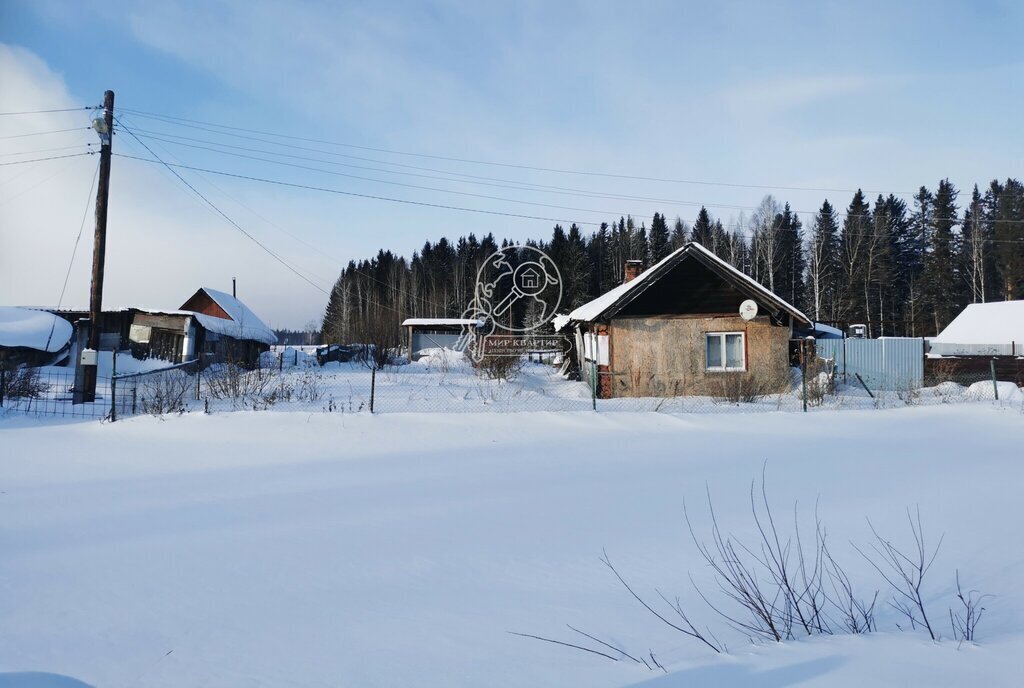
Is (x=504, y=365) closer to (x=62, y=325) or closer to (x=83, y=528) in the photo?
(x=83, y=528)

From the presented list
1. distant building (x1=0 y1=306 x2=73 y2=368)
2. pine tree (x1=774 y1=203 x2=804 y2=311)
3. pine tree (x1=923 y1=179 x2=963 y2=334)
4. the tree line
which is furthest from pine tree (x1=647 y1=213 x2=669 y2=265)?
distant building (x1=0 y1=306 x2=73 y2=368)

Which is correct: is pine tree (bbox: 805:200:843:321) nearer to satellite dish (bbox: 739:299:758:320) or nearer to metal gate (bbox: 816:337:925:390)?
metal gate (bbox: 816:337:925:390)

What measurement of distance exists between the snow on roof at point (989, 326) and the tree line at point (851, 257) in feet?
29.6

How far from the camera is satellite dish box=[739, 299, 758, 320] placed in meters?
15.6

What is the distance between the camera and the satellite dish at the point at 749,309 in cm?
1560

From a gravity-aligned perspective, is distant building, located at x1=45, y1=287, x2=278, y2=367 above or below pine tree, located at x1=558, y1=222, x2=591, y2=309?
below

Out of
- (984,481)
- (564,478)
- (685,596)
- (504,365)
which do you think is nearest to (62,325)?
(504,365)

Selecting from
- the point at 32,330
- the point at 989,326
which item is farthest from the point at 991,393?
the point at 32,330

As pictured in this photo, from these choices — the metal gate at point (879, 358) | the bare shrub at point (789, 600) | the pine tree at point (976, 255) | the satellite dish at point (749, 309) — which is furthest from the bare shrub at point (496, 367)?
the pine tree at point (976, 255)

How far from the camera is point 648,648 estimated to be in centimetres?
315

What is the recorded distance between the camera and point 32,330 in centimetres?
1981

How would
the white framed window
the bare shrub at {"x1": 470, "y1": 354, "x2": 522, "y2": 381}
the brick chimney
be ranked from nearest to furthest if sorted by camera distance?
1. the white framed window
2. the bare shrub at {"x1": 470, "y1": 354, "x2": 522, "y2": 381}
3. the brick chimney

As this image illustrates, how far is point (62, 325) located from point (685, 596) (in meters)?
25.1

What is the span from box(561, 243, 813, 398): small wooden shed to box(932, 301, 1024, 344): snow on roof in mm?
20420
